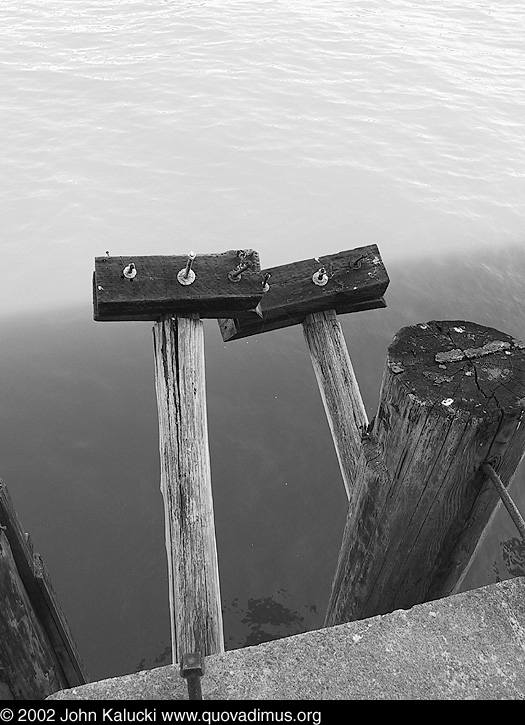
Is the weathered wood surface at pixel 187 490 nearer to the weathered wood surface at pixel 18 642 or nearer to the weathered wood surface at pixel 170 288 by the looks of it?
the weathered wood surface at pixel 170 288

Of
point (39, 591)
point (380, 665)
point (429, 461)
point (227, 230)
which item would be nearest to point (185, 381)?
point (39, 591)

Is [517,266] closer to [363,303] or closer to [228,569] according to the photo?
[363,303]

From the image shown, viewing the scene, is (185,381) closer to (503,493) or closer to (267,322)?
(267,322)

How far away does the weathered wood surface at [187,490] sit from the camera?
7.88 ft

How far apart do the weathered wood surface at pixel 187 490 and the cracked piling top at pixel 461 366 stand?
1.25 metres

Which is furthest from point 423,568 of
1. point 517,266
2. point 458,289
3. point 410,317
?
point 517,266

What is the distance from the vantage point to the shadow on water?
457 centimetres

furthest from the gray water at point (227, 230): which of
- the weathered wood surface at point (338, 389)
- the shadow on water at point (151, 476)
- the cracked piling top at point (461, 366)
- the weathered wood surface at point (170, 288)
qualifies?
the cracked piling top at point (461, 366)

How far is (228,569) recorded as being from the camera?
4852 millimetres

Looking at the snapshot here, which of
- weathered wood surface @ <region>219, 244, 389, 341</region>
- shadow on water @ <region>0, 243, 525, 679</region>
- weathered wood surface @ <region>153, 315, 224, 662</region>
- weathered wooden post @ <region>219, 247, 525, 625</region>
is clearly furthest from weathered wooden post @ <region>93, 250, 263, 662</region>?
shadow on water @ <region>0, 243, 525, 679</region>

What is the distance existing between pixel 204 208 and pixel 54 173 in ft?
8.97

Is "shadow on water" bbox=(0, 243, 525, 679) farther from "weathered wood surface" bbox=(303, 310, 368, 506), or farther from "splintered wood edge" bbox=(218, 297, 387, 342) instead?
"splintered wood edge" bbox=(218, 297, 387, 342)

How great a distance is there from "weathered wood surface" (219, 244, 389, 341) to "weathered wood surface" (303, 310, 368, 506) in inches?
4.8

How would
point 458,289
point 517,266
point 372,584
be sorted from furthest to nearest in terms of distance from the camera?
point 517,266 → point 458,289 → point 372,584
